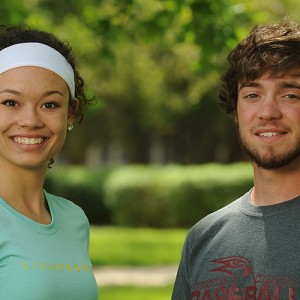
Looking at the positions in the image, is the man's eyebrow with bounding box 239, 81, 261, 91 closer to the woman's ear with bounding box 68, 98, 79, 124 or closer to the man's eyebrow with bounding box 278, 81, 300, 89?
the man's eyebrow with bounding box 278, 81, 300, 89

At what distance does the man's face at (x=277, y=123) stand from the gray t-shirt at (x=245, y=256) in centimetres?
19

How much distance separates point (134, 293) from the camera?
9078 millimetres

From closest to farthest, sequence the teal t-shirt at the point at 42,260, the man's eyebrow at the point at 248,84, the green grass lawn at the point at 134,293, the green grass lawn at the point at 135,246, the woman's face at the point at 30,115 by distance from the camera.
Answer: the teal t-shirt at the point at 42,260, the woman's face at the point at 30,115, the man's eyebrow at the point at 248,84, the green grass lawn at the point at 134,293, the green grass lawn at the point at 135,246

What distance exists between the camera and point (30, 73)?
9.90 feet

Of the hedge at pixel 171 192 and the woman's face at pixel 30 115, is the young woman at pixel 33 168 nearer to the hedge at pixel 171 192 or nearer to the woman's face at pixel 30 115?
the woman's face at pixel 30 115

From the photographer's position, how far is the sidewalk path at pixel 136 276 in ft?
32.9

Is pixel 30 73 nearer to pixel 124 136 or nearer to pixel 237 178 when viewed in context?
pixel 237 178

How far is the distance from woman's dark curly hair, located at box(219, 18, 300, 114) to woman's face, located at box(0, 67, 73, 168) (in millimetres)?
776

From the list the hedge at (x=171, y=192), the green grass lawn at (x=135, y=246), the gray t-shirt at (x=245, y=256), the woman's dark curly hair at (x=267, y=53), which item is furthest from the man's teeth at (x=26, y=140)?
the hedge at (x=171, y=192)

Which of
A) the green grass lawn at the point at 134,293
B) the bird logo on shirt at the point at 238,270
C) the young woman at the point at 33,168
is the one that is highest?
the green grass lawn at the point at 134,293

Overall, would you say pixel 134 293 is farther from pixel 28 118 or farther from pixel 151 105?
pixel 151 105

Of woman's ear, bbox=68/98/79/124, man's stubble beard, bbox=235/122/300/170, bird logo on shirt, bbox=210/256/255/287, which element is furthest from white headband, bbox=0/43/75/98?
bird logo on shirt, bbox=210/256/255/287

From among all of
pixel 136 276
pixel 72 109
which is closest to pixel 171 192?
pixel 136 276

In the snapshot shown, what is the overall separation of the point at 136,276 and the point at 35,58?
7859 millimetres
